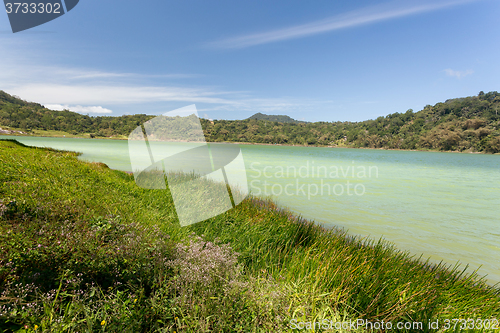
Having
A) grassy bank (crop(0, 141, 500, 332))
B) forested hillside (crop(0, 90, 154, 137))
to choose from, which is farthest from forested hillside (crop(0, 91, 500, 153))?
grassy bank (crop(0, 141, 500, 332))

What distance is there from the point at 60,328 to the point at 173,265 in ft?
4.27

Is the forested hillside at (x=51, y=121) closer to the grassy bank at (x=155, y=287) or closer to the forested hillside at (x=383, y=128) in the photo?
the forested hillside at (x=383, y=128)

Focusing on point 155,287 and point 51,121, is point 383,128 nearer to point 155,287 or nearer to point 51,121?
point 155,287

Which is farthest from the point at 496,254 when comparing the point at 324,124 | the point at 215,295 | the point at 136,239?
the point at 324,124

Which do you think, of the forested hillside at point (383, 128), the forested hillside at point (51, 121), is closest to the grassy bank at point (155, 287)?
the forested hillside at point (383, 128)

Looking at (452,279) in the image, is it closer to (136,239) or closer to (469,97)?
Result: (136,239)

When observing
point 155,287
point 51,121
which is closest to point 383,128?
point 155,287

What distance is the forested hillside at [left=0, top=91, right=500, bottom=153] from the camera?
123688mm

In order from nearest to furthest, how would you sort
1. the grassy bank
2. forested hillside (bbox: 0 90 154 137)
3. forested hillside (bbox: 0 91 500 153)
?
the grassy bank < forested hillside (bbox: 0 91 500 153) < forested hillside (bbox: 0 90 154 137)

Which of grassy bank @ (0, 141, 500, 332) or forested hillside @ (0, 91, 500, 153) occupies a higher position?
forested hillside @ (0, 91, 500, 153)

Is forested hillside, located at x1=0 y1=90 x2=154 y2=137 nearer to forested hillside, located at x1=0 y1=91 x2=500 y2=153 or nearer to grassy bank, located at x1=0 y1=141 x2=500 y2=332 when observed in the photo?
forested hillside, located at x1=0 y1=91 x2=500 y2=153

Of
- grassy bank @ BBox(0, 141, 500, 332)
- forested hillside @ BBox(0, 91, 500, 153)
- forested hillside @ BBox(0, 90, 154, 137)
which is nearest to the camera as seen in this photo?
grassy bank @ BBox(0, 141, 500, 332)

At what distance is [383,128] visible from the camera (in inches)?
6452

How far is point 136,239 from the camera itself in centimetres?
354
